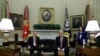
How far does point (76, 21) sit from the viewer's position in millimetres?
12672

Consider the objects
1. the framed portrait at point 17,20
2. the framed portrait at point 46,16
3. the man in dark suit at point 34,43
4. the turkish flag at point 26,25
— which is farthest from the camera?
the framed portrait at point 46,16

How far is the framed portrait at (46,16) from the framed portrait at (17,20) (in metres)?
1.17

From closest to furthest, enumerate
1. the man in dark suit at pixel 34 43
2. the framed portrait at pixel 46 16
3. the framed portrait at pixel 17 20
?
the man in dark suit at pixel 34 43, the framed portrait at pixel 17 20, the framed portrait at pixel 46 16

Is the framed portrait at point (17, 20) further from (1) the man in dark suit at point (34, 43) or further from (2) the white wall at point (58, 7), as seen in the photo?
(1) the man in dark suit at point (34, 43)

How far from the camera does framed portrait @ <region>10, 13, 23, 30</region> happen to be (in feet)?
40.9

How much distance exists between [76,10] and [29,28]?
284 cm

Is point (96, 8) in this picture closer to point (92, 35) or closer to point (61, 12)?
point (61, 12)

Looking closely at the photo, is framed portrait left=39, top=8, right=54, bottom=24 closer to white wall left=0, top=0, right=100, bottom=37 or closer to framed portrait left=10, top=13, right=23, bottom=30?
white wall left=0, top=0, right=100, bottom=37

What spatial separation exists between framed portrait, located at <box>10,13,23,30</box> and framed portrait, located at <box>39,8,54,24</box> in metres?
1.17

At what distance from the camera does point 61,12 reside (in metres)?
13.0

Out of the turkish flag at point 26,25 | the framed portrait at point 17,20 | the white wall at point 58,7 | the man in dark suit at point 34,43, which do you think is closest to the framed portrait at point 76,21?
the white wall at point 58,7

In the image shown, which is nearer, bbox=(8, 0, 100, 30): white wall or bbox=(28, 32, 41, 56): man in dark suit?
bbox=(28, 32, 41, 56): man in dark suit

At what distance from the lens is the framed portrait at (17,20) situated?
1248 centimetres

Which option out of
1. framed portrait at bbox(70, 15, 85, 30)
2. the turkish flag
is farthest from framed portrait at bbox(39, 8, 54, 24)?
framed portrait at bbox(70, 15, 85, 30)
